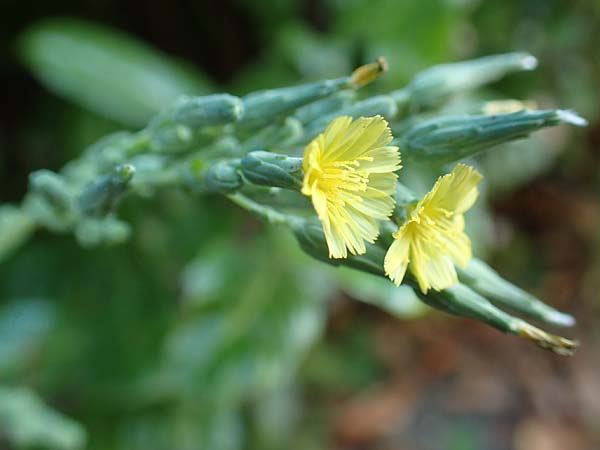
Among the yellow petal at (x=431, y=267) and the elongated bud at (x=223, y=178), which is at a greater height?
the elongated bud at (x=223, y=178)

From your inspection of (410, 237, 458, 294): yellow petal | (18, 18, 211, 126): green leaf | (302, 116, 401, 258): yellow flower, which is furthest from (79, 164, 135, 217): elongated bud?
(18, 18, 211, 126): green leaf

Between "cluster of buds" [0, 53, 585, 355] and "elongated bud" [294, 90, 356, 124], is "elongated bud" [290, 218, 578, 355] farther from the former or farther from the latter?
"elongated bud" [294, 90, 356, 124]

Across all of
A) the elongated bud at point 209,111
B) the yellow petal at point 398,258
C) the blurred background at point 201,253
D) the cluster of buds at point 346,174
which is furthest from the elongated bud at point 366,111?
the blurred background at point 201,253

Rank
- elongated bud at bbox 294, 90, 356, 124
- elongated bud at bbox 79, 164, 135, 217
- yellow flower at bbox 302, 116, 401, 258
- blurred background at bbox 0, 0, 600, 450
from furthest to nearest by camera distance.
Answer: blurred background at bbox 0, 0, 600, 450
elongated bud at bbox 294, 90, 356, 124
elongated bud at bbox 79, 164, 135, 217
yellow flower at bbox 302, 116, 401, 258

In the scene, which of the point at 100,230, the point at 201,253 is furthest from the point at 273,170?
the point at 201,253

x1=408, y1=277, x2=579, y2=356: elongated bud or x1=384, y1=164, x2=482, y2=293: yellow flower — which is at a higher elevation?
x1=384, y1=164, x2=482, y2=293: yellow flower

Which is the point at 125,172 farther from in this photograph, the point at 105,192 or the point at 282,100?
the point at 282,100

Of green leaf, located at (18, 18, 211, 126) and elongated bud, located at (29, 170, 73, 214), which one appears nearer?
elongated bud, located at (29, 170, 73, 214)

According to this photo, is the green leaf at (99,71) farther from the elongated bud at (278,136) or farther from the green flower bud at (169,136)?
the elongated bud at (278,136)
